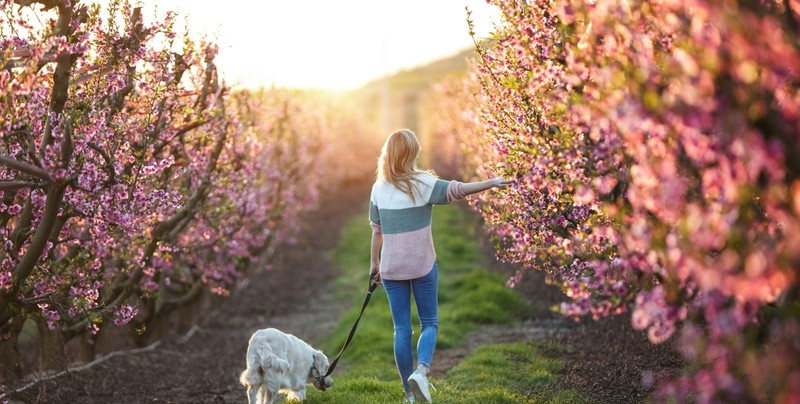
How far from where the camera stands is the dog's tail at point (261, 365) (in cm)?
685

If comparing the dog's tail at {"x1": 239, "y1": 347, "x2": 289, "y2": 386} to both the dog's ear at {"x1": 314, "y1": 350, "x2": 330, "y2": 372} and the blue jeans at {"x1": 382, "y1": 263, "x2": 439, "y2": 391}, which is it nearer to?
the dog's ear at {"x1": 314, "y1": 350, "x2": 330, "y2": 372}

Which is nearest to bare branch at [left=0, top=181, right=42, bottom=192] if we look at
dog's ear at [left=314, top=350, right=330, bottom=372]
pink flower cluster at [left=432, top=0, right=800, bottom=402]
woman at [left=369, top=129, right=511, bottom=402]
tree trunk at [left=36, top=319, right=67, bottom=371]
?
woman at [left=369, top=129, right=511, bottom=402]

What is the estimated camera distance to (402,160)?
6922mm

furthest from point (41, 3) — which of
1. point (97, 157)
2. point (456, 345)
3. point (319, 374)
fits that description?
point (456, 345)

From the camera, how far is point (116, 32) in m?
7.54

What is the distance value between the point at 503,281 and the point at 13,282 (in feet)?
29.6

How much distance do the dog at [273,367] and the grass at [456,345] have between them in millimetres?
353

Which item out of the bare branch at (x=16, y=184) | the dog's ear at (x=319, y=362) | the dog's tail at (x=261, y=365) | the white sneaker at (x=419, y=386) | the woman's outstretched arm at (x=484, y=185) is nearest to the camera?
the bare branch at (x=16, y=184)

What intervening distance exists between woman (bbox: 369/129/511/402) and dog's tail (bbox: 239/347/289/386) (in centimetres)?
104

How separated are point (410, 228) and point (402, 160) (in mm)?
579

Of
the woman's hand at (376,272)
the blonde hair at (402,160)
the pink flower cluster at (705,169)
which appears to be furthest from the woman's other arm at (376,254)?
the pink flower cluster at (705,169)

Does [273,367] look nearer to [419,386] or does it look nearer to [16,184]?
[419,386]

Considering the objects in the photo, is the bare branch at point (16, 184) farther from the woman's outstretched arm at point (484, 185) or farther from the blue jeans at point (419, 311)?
the woman's outstretched arm at point (484, 185)

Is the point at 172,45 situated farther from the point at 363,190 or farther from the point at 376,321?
the point at 363,190
